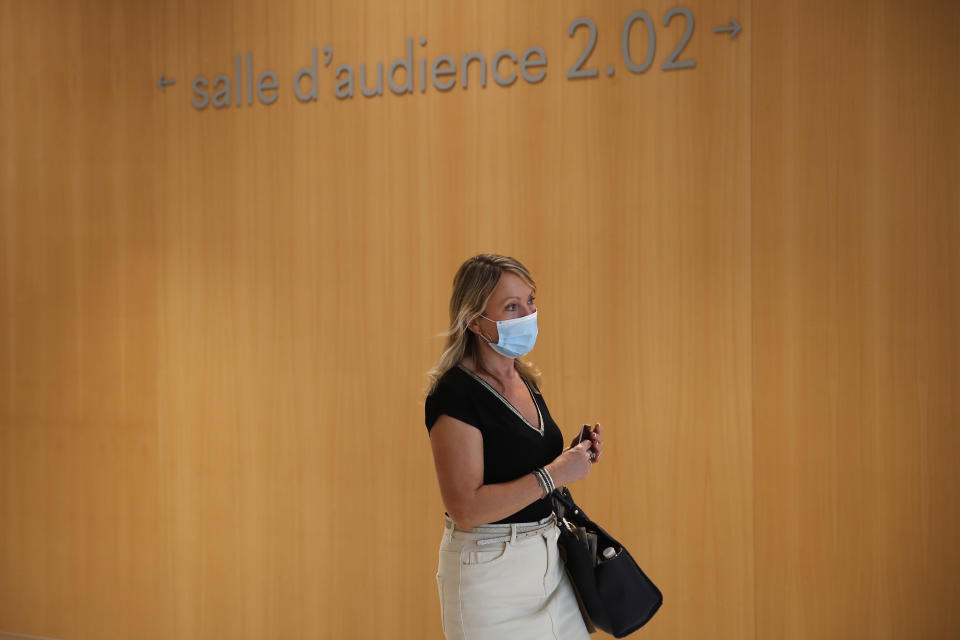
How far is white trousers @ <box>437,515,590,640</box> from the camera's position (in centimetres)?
226

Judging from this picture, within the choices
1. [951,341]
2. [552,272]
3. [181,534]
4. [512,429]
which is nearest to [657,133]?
[552,272]

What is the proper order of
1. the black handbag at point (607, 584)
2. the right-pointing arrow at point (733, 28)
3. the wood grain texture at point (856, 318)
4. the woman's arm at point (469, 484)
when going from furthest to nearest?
the right-pointing arrow at point (733, 28), the wood grain texture at point (856, 318), the black handbag at point (607, 584), the woman's arm at point (469, 484)

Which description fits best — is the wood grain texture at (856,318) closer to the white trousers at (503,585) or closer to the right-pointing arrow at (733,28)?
the right-pointing arrow at (733,28)

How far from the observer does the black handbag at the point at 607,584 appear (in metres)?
2.32

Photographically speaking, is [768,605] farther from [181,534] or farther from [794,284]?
[181,534]

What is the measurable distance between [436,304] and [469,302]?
1432mm

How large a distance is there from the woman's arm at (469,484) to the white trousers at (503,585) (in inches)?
3.5

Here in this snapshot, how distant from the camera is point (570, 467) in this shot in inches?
89.7

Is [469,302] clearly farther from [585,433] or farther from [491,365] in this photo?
[585,433]

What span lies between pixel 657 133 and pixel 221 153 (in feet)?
6.29

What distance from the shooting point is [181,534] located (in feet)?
13.7

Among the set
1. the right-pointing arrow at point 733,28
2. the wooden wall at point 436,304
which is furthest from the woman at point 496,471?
the right-pointing arrow at point 733,28

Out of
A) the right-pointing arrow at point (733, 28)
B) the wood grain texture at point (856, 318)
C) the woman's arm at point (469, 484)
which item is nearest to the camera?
the woman's arm at point (469, 484)

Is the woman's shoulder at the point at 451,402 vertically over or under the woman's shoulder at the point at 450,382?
under
